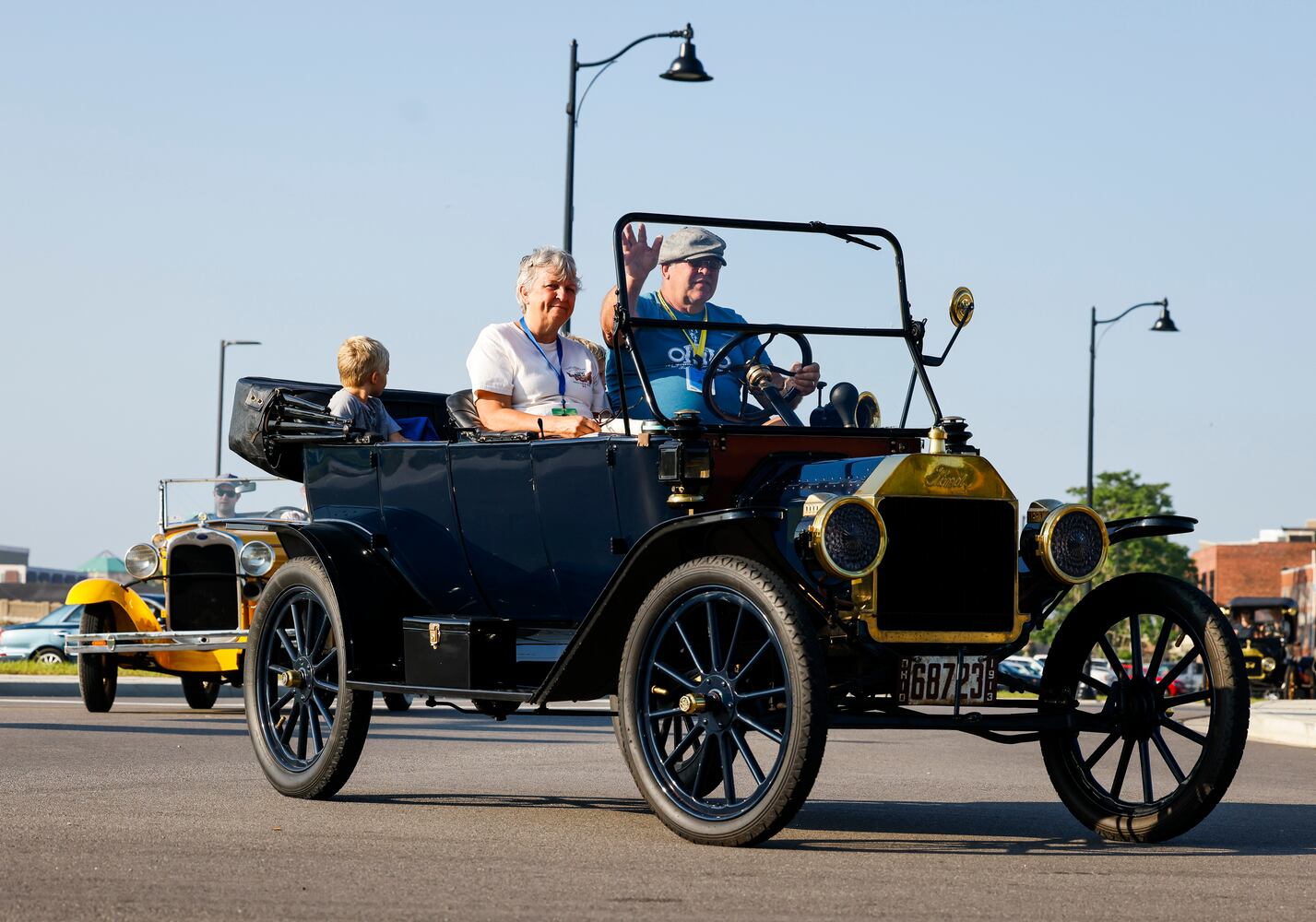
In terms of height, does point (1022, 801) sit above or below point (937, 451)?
below

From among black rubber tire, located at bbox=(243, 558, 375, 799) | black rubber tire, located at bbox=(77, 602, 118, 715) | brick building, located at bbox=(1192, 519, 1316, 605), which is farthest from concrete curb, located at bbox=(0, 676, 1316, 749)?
brick building, located at bbox=(1192, 519, 1316, 605)

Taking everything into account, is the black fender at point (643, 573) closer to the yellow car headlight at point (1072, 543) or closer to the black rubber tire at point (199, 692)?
the yellow car headlight at point (1072, 543)

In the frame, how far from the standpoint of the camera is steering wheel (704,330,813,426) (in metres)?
7.14

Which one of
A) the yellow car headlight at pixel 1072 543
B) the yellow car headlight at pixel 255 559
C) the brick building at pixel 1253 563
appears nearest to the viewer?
the yellow car headlight at pixel 1072 543

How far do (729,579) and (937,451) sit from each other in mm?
950

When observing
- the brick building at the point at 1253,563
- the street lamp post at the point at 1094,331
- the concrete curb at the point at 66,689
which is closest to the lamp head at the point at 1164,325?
the street lamp post at the point at 1094,331

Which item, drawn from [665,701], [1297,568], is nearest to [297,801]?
[665,701]

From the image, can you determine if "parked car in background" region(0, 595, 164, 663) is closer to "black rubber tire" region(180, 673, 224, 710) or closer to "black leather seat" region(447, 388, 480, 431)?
"black rubber tire" region(180, 673, 224, 710)

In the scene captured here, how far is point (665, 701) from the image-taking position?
22.1ft

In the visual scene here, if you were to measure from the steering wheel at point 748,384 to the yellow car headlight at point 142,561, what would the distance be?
963cm

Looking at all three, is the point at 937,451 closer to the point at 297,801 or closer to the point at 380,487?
the point at 380,487

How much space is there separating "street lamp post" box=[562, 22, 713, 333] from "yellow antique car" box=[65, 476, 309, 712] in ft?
21.1

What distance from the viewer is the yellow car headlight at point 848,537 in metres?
6.13

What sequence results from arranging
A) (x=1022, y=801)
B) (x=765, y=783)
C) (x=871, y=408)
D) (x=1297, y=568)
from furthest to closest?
(x=1297, y=568) < (x=1022, y=801) < (x=871, y=408) < (x=765, y=783)
